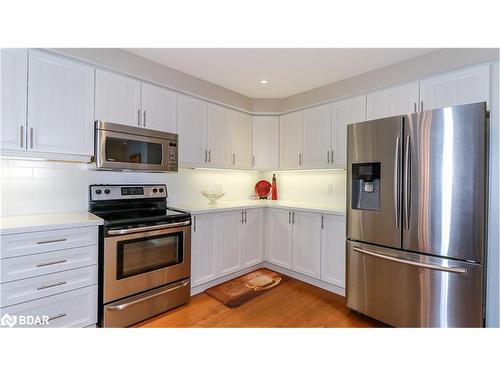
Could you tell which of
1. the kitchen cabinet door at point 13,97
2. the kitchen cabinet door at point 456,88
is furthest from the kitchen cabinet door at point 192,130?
the kitchen cabinet door at point 456,88

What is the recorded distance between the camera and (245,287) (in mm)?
2787

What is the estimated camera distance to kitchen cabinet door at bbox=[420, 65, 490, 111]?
1952 millimetres

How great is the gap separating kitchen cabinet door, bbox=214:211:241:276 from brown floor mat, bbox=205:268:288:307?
0.16 meters

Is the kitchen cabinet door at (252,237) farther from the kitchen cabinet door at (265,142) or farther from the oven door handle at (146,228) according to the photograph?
the oven door handle at (146,228)

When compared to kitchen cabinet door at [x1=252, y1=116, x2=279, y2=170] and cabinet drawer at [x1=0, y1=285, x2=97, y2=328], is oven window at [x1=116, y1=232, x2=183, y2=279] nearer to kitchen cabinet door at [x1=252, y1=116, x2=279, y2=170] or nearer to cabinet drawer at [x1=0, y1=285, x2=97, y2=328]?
cabinet drawer at [x1=0, y1=285, x2=97, y2=328]

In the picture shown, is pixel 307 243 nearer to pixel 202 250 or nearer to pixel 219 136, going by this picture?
pixel 202 250

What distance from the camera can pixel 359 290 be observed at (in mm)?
2199

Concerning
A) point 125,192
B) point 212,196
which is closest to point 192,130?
point 212,196

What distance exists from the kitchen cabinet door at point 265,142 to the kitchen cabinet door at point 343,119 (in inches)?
34.0

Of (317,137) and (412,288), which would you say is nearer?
(412,288)

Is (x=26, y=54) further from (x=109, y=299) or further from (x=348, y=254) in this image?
(x=348, y=254)

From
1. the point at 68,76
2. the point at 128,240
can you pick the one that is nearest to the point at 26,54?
the point at 68,76

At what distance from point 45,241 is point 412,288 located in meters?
2.61

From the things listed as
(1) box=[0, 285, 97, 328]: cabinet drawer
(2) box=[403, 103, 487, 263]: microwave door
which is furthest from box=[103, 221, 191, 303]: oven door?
(2) box=[403, 103, 487, 263]: microwave door
